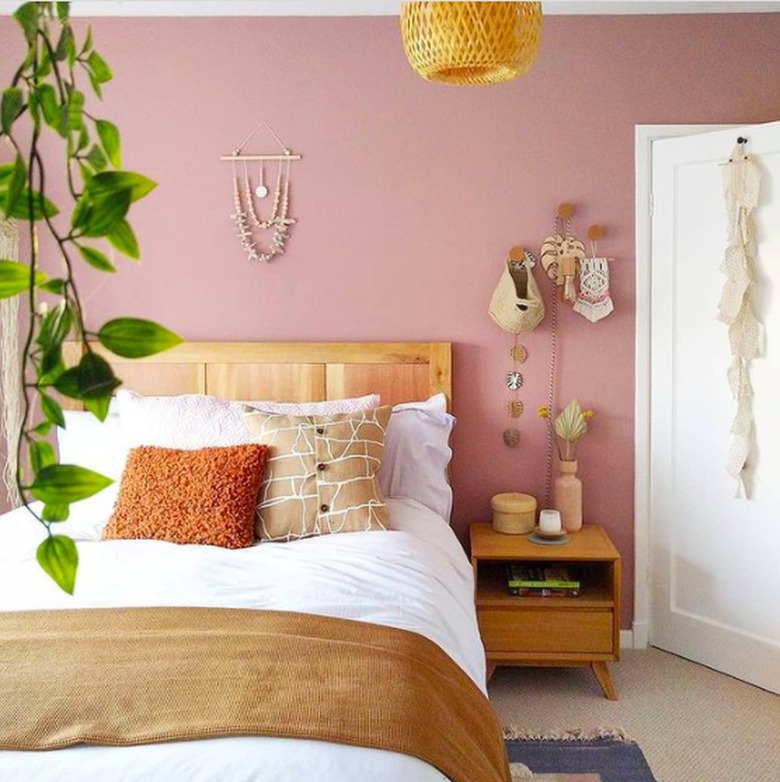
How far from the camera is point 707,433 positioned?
3.55m

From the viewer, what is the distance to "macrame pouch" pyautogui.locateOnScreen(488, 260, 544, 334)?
358cm

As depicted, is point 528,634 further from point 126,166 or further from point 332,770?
point 126,166

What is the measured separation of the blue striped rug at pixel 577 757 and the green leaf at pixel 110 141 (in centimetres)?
250

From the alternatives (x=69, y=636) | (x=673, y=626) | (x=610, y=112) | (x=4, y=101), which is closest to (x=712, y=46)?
(x=610, y=112)

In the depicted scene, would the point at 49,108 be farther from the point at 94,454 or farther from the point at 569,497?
the point at 569,497

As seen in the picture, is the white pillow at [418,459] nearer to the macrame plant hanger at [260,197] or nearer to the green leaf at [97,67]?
the macrame plant hanger at [260,197]

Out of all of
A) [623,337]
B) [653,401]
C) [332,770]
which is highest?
[623,337]

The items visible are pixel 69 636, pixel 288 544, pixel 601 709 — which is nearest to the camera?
pixel 69 636

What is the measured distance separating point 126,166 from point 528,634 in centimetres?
224

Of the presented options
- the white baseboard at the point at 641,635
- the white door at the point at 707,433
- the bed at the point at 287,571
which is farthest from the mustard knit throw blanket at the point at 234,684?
the white baseboard at the point at 641,635

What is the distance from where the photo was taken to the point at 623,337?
146 inches

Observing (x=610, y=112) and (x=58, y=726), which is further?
(x=610, y=112)

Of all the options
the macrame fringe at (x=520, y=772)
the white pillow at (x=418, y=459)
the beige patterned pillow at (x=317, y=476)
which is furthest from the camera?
the white pillow at (x=418, y=459)

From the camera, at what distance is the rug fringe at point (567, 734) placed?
303 centimetres
